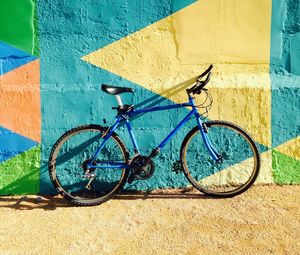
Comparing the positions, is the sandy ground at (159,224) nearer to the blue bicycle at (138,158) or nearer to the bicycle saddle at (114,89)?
the blue bicycle at (138,158)

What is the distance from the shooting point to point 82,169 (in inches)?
170

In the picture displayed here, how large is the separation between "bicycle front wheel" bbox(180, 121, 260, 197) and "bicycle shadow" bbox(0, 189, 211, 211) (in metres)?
0.22

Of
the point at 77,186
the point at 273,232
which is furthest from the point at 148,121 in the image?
the point at 273,232

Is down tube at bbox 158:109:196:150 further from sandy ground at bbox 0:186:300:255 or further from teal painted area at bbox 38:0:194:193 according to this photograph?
sandy ground at bbox 0:186:300:255

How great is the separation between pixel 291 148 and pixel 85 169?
90.5 inches

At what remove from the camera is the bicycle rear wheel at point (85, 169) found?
4250 millimetres

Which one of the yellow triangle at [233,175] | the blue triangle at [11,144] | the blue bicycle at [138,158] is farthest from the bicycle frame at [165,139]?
the blue triangle at [11,144]

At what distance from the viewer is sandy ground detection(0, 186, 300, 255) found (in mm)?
3379

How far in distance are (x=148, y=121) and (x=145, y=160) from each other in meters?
0.46

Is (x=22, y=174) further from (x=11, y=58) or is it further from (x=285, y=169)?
(x=285, y=169)

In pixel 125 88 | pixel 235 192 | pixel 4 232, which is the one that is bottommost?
pixel 4 232

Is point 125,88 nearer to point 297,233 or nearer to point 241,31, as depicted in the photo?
point 241,31

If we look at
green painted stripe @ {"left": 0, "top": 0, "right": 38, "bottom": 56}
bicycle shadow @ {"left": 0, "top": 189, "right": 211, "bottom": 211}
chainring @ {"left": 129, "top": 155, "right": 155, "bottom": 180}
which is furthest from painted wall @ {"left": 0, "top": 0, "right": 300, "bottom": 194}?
chainring @ {"left": 129, "top": 155, "right": 155, "bottom": 180}

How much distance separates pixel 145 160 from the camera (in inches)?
163
